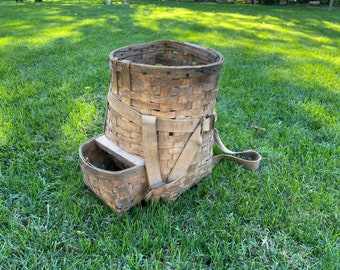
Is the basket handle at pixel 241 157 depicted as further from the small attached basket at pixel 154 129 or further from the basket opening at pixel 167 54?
the basket opening at pixel 167 54

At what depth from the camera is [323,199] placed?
1.49 meters

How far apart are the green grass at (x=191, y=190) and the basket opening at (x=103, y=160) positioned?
13 cm

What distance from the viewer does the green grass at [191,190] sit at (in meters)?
1.20

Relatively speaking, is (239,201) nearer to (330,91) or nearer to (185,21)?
(330,91)

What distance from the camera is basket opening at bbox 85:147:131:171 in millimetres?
1537

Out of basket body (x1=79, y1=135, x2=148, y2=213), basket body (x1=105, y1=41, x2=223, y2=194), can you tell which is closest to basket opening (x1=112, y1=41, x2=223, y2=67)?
basket body (x1=105, y1=41, x2=223, y2=194)

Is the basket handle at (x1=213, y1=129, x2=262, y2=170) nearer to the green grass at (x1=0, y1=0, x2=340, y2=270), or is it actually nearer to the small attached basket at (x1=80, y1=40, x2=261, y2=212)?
the green grass at (x1=0, y1=0, x2=340, y2=270)

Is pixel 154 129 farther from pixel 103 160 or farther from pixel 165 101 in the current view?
pixel 103 160

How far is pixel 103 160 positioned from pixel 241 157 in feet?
2.75

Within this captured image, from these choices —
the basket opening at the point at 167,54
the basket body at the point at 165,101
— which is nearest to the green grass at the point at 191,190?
the basket body at the point at 165,101

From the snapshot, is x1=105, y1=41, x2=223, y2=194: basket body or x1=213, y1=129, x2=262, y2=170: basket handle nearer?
x1=105, y1=41, x2=223, y2=194: basket body

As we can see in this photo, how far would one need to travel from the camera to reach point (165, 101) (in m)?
1.24

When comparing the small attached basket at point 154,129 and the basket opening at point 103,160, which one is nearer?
the small attached basket at point 154,129

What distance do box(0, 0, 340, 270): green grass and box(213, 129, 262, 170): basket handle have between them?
5cm
